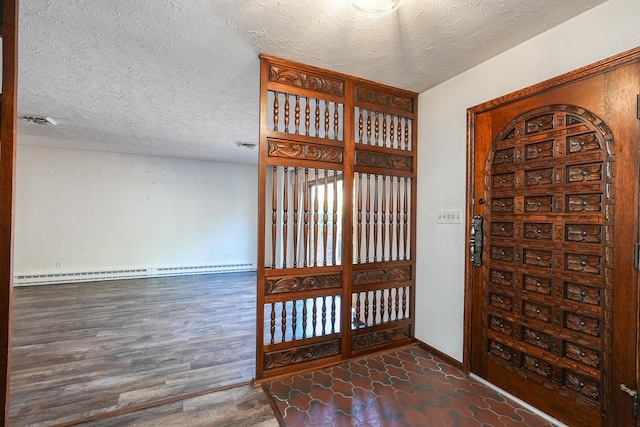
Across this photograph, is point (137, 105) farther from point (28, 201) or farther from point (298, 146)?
point (28, 201)

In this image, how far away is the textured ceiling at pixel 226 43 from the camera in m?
1.60

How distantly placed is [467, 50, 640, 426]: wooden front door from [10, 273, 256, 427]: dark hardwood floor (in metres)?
2.04

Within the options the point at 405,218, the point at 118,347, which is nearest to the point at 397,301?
the point at 405,218

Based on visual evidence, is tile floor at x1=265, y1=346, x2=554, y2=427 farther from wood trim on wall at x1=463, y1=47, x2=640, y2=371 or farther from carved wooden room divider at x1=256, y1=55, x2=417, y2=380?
wood trim on wall at x1=463, y1=47, x2=640, y2=371

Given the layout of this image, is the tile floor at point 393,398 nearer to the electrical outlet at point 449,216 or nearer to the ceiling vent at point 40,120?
the electrical outlet at point 449,216

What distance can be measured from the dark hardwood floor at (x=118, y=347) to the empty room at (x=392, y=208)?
27mm

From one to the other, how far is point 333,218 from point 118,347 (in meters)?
2.54

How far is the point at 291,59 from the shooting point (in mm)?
2105

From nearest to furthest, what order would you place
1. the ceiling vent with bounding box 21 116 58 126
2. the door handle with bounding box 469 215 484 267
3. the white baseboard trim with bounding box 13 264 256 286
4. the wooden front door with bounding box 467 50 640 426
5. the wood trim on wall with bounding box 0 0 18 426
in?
the wood trim on wall with bounding box 0 0 18 426, the wooden front door with bounding box 467 50 640 426, the door handle with bounding box 469 215 484 267, the ceiling vent with bounding box 21 116 58 126, the white baseboard trim with bounding box 13 264 256 286

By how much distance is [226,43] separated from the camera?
195cm

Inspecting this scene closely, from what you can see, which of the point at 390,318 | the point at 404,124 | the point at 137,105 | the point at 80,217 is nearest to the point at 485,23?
the point at 404,124

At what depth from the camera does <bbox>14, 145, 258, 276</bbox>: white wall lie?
4.93 m

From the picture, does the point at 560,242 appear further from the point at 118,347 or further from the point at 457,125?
the point at 118,347

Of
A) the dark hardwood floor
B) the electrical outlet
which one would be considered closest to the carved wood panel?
the electrical outlet
